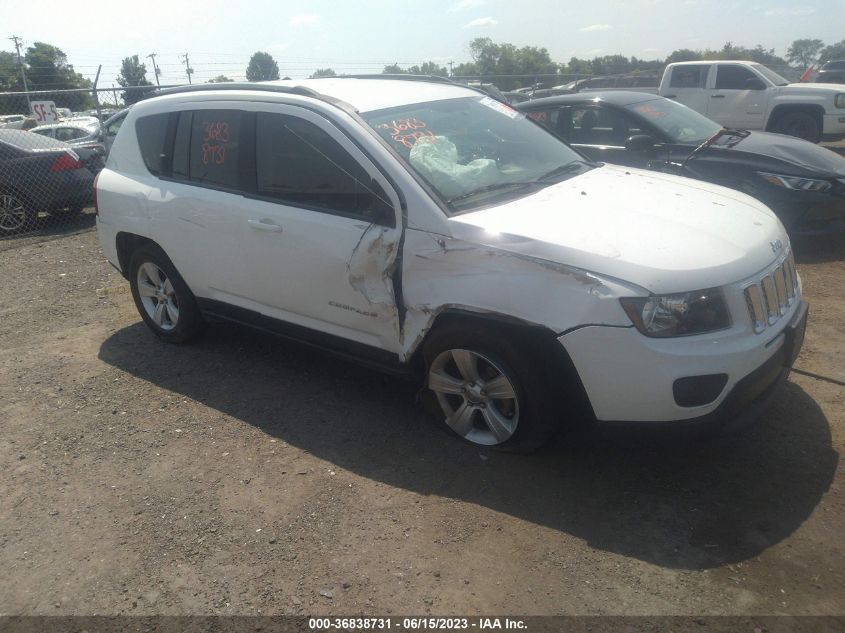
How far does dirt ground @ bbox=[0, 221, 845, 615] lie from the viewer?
2783 millimetres

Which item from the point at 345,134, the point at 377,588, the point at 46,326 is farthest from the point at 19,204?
the point at 377,588

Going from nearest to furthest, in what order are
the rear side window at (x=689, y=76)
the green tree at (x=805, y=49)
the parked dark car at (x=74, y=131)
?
the rear side window at (x=689, y=76)
the parked dark car at (x=74, y=131)
the green tree at (x=805, y=49)

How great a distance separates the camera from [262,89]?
174 inches

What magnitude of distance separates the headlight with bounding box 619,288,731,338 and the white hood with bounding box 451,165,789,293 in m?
0.04

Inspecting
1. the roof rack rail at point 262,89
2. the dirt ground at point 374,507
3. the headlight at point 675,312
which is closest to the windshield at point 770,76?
the dirt ground at point 374,507

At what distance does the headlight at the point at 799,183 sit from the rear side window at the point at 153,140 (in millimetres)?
5402

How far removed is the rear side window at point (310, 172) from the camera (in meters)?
3.75

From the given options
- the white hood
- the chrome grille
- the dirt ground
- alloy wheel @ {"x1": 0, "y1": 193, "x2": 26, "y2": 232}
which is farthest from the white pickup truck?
alloy wheel @ {"x1": 0, "y1": 193, "x2": 26, "y2": 232}

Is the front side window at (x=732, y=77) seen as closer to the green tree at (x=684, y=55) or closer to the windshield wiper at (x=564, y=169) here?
the windshield wiper at (x=564, y=169)

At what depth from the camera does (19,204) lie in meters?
9.92

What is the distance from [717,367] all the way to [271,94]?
9.71 feet

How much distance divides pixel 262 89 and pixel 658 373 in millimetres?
2970

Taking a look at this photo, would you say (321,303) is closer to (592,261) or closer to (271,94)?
(271,94)

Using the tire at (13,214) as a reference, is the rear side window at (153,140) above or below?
above
